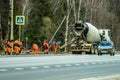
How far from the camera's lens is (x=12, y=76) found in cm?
1784

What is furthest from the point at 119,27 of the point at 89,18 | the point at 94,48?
the point at 94,48

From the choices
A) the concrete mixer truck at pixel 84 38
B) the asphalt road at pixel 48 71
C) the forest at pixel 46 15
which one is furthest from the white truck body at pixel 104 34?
the asphalt road at pixel 48 71

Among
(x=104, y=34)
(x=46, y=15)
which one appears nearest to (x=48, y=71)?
(x=104, y=34)

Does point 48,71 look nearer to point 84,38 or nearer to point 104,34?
point 84,38

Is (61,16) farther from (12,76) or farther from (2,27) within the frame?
(12,76)

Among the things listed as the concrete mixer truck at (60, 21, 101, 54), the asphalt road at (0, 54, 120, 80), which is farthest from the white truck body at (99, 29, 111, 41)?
the asphalt road at (0, 54, 120, 80)

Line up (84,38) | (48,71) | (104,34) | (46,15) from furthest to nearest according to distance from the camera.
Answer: (46,15), (104,34), (84,38), (48,71)

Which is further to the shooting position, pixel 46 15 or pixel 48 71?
pixel 46 15

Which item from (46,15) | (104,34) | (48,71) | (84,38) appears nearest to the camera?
(48,71)

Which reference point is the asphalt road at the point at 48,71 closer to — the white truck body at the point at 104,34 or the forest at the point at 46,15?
the white truck body at the point at 104,34

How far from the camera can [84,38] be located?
54.6 meters

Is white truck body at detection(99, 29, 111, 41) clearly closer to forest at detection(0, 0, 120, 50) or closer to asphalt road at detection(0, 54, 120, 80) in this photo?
forest at detection(0, 0, 120, 50)

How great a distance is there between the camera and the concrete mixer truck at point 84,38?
53.6 m

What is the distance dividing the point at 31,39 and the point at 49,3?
6.18m
